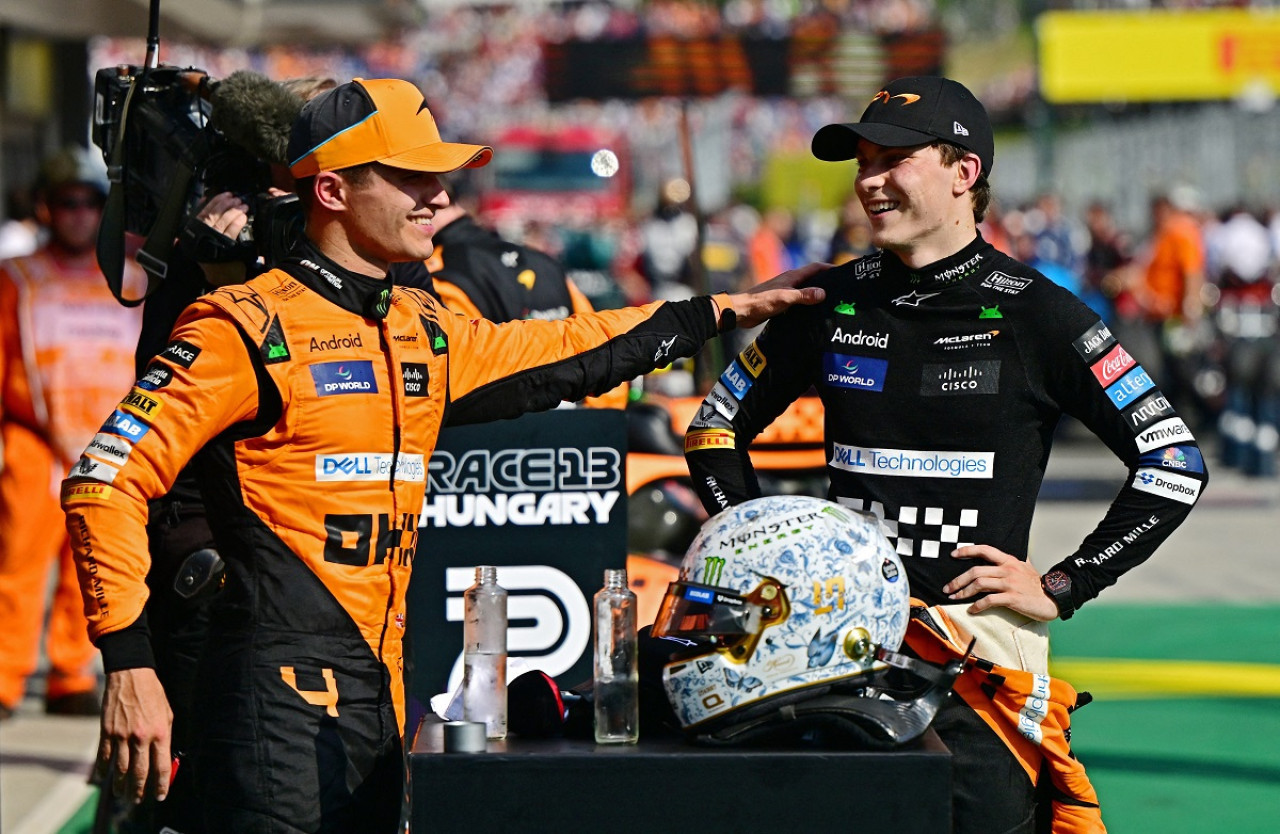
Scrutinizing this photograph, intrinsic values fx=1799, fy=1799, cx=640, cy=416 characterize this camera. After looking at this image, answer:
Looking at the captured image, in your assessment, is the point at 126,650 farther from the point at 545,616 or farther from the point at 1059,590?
the point at 545,616

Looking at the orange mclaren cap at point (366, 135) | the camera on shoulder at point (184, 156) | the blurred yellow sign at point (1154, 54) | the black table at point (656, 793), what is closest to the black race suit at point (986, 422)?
the black table at point (656, 793)

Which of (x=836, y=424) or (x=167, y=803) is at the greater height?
(x=836, y=424)

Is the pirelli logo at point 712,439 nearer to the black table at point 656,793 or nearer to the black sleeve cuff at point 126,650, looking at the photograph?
the black table at point 656,793

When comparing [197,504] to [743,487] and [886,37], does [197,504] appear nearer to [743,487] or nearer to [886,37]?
[743,487]

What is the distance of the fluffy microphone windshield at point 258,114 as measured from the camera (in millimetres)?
4156

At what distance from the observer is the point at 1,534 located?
7652 millimetres

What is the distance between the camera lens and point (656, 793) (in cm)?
286

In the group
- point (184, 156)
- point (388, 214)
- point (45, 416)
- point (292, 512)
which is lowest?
point (45, 416)

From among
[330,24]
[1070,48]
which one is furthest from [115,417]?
[1070,48]

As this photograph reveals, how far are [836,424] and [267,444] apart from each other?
47.5 inches

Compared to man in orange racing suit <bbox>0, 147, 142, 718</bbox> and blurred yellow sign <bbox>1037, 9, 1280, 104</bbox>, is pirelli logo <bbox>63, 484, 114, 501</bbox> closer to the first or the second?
man in orange racing suit <bbox>0, 147, 142, 718</bbox>

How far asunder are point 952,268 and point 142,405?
5.39 feet

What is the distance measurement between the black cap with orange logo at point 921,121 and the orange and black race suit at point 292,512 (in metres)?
1.04

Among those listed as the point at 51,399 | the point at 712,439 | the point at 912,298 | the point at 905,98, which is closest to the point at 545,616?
the point at 712,439
